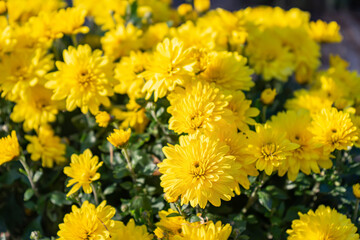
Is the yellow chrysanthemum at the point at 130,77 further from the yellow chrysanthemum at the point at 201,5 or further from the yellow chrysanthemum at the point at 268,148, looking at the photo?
the yellow chrysanthemum at the point at 201,5

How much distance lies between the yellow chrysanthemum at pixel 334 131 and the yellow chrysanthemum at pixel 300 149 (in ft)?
0.12

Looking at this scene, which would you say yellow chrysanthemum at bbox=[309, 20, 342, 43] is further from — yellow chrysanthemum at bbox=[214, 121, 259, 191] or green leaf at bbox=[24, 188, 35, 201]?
green leaf at bbox=[24, 188, 35, 201]

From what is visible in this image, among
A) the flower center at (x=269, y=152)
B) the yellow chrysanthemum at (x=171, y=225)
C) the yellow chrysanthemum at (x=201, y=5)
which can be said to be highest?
the yellow chrysanthemum at (x=201, y=5)

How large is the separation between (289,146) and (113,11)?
1.48 metres

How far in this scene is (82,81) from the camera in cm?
156

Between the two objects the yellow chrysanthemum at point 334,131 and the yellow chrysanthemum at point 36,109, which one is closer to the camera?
the yellow chrysanthemum at point 334,131

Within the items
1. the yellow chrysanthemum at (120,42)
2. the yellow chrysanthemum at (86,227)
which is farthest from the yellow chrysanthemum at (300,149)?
the yellow chrysanthemum at (120,42)

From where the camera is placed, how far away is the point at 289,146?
4.43 ft

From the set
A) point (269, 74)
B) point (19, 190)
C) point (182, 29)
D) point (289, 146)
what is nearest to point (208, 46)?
point (182, 29)

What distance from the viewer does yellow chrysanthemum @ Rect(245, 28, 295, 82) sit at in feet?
6.77

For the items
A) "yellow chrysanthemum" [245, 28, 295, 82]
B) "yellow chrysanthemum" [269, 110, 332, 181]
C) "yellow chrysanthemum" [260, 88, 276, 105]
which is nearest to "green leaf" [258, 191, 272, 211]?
"yellow chrysanthemum" [269, 110, 332, 181]

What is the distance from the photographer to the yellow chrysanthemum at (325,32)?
226 cm

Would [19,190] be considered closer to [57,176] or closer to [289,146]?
[57,176]

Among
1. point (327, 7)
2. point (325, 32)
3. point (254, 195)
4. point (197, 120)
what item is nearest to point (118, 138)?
point (197, 120)
